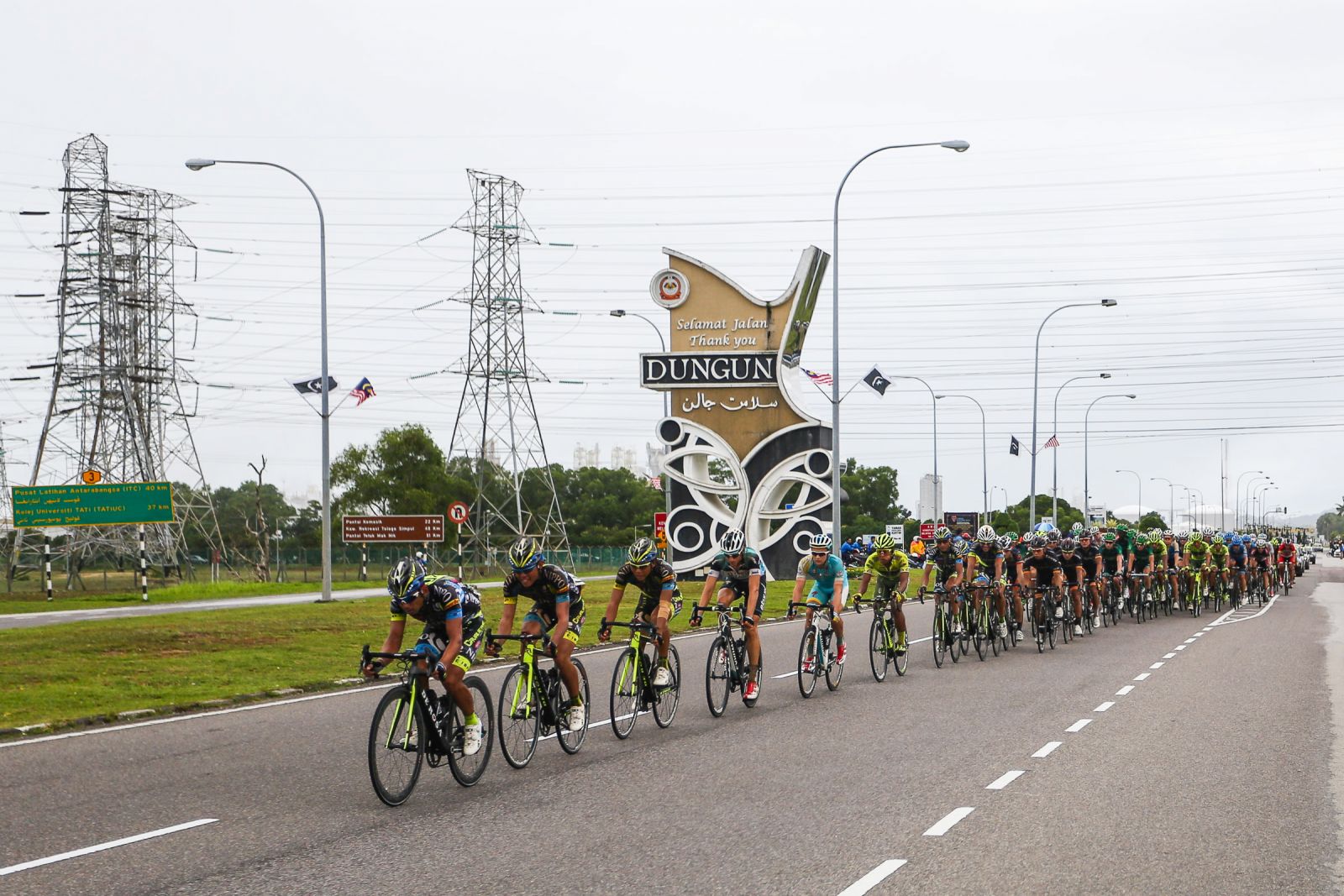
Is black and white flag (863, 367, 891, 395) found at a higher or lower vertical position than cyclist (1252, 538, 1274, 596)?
higher

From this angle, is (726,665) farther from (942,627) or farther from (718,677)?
(942,627)

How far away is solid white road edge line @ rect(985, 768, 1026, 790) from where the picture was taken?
10.1 metres

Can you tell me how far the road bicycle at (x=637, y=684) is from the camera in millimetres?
12656

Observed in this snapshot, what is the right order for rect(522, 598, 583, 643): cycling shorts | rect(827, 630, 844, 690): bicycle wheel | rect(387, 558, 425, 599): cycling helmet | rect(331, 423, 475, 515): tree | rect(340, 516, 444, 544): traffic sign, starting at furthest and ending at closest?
rect(331, 423, 475, 515): tree → rect(340, 516, 444, 544): traffic sign → rect(827, 630, 844, 690): bicycle wheel → rect(522, 598, 583, 643): cycling shorts → rect(387, 558, 425, 599): cycling helmet

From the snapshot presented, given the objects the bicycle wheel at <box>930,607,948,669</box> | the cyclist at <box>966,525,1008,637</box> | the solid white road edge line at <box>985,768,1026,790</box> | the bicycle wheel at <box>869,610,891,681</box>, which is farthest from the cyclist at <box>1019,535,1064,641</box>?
the solid white road edge line at <box>985,768,1026,790</box>

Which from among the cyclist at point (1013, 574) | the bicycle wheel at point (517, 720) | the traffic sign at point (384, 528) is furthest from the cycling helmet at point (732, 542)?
the traffic sign at point (384, 528)

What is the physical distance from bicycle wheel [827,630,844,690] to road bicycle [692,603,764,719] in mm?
1801

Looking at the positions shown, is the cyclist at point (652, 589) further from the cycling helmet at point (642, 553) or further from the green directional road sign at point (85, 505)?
the green directional road sign at point (85, 505)

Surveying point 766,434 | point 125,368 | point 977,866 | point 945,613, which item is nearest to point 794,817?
point 977,866

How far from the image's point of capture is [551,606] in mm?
11422

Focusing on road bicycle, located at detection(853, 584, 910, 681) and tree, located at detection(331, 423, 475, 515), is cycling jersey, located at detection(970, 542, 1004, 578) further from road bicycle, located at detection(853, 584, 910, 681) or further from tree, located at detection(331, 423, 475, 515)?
tree, located at detection(331, 423, 475, 515)

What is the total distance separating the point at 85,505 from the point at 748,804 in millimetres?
38883

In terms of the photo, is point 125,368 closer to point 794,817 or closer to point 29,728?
point 29,728

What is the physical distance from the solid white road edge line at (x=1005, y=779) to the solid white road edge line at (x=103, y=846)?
5.22 m
